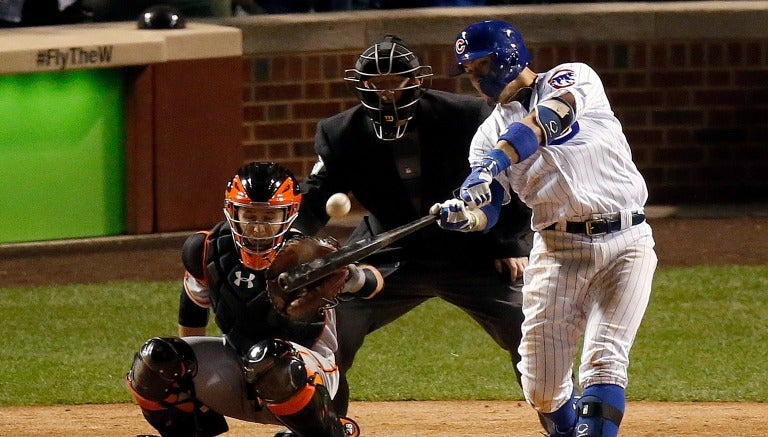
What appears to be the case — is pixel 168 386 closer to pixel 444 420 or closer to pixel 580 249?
pixel 580 249

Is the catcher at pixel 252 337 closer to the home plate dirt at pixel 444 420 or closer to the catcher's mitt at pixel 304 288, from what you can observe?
the catcher's mitt at pixel 304 288

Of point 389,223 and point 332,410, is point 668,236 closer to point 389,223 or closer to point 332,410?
point 389,223

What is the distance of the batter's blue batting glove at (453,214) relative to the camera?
491 cm

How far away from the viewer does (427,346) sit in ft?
26.3

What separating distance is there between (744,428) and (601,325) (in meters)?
1.58

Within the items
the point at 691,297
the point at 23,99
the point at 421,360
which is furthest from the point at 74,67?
the point at 691,297

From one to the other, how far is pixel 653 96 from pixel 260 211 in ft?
22.6

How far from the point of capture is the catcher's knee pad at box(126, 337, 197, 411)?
5.04 metres

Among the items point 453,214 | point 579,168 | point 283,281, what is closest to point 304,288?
point 283,281

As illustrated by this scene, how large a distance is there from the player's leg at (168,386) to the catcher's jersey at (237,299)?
218 mm

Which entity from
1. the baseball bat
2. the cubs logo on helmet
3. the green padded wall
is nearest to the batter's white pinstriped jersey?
the cubs logo on helmet

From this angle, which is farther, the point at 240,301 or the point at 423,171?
the point at 423,171

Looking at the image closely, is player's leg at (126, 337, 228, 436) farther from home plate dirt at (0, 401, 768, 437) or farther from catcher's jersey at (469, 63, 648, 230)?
catcher's jersey at (469, 63, 648, 230)

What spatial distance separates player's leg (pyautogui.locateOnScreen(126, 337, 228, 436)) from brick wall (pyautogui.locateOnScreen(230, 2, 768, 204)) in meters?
5.79
